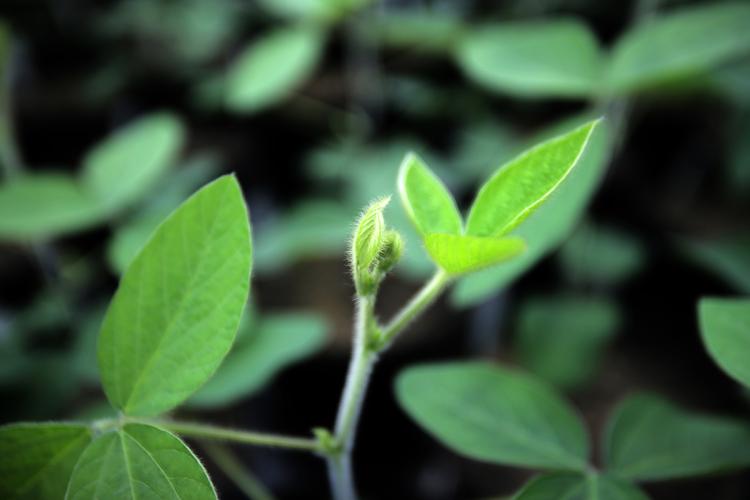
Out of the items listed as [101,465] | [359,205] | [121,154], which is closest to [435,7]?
[359,205]

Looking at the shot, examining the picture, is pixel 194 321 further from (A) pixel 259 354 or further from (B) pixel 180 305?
(A) pixel 259 354

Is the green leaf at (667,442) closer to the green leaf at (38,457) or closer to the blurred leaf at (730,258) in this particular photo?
the blurred leaf at (730,258)

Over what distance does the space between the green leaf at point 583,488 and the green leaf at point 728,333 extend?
17 cm

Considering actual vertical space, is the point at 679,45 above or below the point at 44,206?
above

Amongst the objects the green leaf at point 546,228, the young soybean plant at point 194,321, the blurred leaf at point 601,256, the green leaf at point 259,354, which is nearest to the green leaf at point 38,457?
the young soybean plant at point 194,321

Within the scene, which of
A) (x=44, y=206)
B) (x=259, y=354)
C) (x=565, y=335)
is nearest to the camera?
(x=259, y=354)

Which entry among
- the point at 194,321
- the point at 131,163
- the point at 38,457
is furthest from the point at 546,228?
the point at 131,163

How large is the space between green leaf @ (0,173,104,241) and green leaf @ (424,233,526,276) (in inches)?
28.9

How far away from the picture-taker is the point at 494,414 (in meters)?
0.67

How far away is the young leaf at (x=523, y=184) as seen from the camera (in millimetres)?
449

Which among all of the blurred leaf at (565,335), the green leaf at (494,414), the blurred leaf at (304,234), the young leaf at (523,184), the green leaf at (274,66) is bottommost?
the blurred leaf at (565,335)

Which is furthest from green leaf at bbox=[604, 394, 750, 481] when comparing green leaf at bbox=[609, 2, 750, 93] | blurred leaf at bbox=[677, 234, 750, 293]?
green leaf at bbox=[609, 2, 750, 93]

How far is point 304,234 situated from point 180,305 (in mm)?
679

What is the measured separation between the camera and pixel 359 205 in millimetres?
1289
